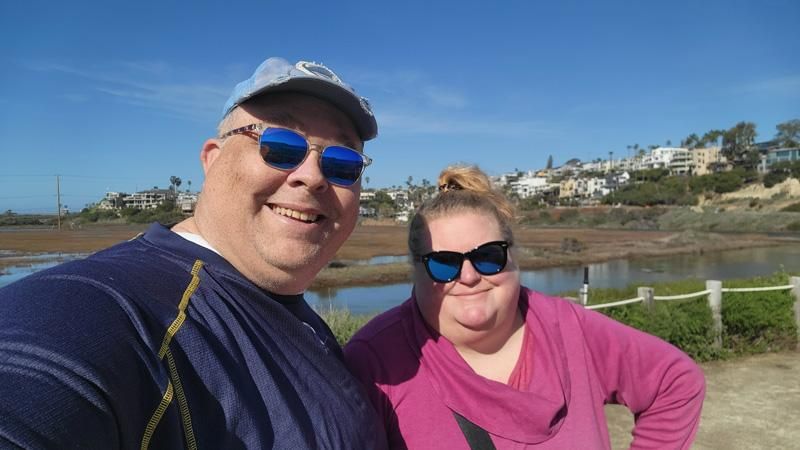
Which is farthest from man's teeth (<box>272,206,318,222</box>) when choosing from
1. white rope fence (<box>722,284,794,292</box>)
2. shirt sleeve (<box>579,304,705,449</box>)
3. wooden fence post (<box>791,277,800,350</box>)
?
wooden fence post (<box>791,277,800,350</box>)

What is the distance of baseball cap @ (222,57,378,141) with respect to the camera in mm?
1307

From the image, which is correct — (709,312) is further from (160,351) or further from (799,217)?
(799,217)

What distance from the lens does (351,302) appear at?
22.2m

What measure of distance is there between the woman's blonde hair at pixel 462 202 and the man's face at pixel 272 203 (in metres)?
0.66

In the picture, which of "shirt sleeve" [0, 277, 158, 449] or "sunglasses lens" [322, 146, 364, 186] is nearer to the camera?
"shirt sleeve" [0, 277, 158, 449]

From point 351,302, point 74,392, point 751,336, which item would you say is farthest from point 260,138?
point 351,302

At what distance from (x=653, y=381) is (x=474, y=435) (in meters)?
0.76

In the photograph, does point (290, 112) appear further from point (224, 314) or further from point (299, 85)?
point (224, 314)

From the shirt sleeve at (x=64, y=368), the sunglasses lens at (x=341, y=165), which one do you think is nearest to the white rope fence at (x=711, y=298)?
the sunglasses lens at (x=341, y=165)

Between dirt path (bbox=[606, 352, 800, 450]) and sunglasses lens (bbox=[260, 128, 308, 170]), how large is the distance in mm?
4040

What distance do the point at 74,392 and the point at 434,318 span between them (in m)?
1.41

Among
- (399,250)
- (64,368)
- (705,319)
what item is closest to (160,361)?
(64,368)

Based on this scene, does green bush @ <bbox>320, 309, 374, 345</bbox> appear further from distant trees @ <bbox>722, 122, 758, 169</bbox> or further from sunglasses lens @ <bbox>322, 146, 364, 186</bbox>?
distant trees @ <bbox>722, 122, 758, 169</bbox>

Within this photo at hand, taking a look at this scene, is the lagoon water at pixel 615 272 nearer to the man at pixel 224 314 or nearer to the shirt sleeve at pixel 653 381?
the shirt sleeve at pixel 653 381
